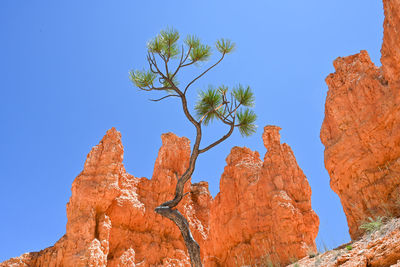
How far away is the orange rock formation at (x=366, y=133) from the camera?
7898mm

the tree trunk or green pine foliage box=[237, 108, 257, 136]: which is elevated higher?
green pine foliage box=[237, 108, 257, 136]

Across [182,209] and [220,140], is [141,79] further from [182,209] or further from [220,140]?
[182,209]

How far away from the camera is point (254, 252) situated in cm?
1309

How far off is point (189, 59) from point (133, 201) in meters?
15.2

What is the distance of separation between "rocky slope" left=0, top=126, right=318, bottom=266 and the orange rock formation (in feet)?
14.1

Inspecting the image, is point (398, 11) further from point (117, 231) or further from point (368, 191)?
point (117, 231)

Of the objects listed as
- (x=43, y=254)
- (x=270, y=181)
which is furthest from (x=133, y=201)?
(x=270, y=181)

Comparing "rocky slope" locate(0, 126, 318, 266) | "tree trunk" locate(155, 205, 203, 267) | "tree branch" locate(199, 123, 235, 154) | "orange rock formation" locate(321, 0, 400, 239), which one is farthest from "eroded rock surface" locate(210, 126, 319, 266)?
"tree branch" locate(199, 123, 235, 154)

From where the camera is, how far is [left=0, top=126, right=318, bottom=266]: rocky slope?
13.3 metres

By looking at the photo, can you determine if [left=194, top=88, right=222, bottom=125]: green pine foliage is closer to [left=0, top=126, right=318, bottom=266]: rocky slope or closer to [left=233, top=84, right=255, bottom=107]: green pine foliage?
[left=233, top=84, right=255, bottom=107]: green pine foliage

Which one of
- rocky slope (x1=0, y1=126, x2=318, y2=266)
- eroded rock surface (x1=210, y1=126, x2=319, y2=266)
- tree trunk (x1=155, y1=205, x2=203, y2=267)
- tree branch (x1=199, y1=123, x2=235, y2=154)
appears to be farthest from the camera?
rocky slope (x1=0, y1=126, x2=318, y2=266)

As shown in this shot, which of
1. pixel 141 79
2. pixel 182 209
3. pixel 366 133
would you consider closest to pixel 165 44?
pixel 141 79

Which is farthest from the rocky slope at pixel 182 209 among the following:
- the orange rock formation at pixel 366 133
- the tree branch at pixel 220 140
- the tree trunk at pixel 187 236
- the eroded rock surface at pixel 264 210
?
Result: the tree branch at pixel 220 140

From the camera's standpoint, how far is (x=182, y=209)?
25.1 meters
